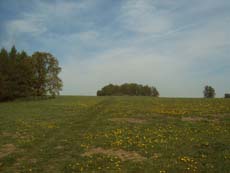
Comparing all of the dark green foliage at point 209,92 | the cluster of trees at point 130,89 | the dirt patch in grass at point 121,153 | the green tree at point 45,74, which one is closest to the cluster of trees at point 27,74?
the green tree at point 45,74

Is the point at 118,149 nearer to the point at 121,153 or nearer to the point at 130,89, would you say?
the point at 121,153

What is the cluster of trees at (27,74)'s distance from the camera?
51812mm

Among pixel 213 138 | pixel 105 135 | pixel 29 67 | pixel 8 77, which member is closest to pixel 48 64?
pixel 29 67

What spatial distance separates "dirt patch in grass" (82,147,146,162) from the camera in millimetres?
10742

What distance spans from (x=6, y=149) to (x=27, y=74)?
42967 millimetres

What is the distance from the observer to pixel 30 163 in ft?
34.2

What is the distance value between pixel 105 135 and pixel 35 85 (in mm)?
43781

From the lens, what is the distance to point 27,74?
176 feet

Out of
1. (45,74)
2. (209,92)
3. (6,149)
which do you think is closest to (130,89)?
(209,92)

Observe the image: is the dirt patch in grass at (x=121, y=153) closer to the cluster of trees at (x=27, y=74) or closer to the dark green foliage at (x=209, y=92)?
the cluster of trees at (x=27, y=74)

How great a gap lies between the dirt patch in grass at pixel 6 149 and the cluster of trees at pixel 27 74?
129 ft

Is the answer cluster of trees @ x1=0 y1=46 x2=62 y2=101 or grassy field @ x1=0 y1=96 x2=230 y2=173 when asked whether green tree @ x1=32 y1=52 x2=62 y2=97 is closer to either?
cluster of trees @ x1=0 y1=46 x2=62 y2=101

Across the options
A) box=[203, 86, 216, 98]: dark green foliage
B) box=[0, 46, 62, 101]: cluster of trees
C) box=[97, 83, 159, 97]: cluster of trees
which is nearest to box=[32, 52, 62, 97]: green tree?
box=[0, 46, 62, 101]: cluster of trees

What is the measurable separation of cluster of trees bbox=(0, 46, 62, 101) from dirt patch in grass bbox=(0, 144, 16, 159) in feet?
129
